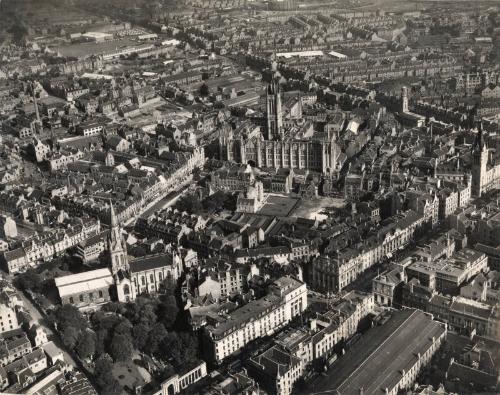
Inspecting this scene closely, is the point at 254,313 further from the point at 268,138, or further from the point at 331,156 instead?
the point at 268,138

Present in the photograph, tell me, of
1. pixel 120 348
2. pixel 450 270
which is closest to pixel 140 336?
pixel 120 348

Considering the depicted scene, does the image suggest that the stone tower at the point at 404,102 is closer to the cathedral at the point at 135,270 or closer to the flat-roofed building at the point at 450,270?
the flat-roofed building at the point at 450,270

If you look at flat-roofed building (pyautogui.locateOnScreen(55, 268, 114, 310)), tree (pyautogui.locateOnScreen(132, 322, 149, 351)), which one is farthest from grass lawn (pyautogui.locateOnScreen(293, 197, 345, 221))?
tree (pyautogui.locateOnScreen(132, 322, 149, 351))

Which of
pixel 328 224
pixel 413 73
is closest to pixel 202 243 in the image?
pixel 328 224

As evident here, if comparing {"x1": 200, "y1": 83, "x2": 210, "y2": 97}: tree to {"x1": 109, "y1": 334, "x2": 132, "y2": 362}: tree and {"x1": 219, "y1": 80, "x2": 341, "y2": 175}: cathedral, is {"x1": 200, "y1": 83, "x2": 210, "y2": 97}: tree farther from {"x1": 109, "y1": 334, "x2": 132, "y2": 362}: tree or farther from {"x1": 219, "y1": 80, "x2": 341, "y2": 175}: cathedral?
{"x1": 109, "y1": 334, "x2": 132, "y2": 362}: tree

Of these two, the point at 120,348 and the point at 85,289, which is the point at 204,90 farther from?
the point at 120,348
